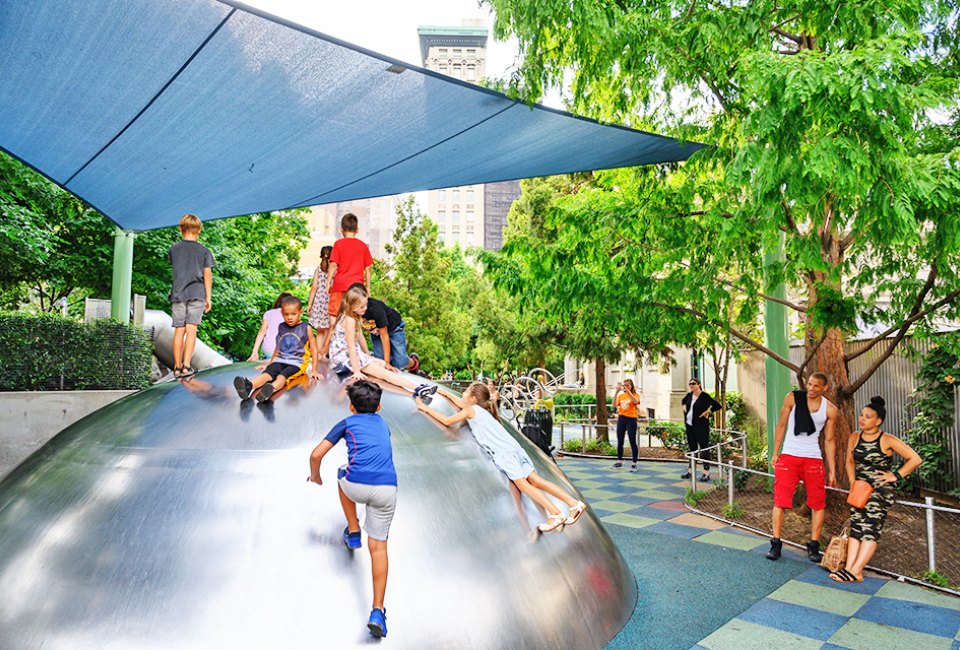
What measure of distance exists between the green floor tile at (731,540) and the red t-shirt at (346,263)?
5.42 meters

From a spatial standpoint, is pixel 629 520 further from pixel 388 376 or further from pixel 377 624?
pixel 377 624

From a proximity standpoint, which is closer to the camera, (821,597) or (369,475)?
(369,475)

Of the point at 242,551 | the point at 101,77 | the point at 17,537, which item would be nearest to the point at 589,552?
the point at 242,551

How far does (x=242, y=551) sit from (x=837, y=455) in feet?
27.5

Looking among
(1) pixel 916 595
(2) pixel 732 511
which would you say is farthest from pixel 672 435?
(1) pixel 916 595

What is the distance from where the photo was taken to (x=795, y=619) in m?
5.43

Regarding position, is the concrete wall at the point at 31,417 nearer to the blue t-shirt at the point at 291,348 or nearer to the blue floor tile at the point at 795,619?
the blue t-shirt at the point at 291,348

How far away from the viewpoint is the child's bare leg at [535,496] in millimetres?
5074

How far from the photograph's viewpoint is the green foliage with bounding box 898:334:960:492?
10.4 meters

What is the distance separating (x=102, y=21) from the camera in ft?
17.5

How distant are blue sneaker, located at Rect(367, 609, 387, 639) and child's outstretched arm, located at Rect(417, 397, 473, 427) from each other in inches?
70.0

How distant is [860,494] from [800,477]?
1.00 meters

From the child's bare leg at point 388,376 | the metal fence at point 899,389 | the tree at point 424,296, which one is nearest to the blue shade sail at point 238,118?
→ the child's bare leg at point 388,376

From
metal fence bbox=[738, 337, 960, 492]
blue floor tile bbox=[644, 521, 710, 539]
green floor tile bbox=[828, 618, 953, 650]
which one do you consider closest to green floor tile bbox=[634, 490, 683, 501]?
blue floor tile bbox=[644, 521, 710, 539]
